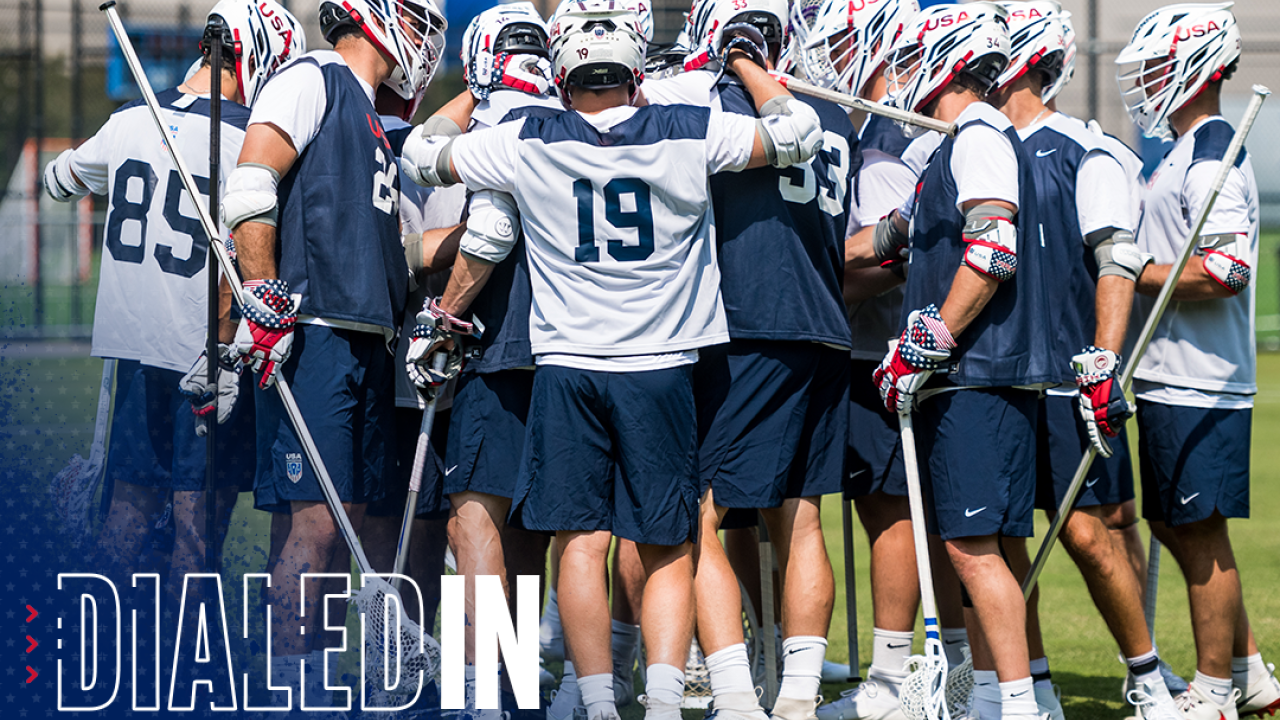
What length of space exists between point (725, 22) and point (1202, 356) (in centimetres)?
207

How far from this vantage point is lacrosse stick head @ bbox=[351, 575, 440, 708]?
412 centimetres

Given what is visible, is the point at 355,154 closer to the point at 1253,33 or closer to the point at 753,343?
the point at 753,343

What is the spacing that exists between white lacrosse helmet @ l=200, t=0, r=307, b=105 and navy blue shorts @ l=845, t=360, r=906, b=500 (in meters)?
2.36

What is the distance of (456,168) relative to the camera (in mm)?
3906

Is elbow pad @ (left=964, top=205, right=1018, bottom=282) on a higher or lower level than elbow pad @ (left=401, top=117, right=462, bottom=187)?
lower

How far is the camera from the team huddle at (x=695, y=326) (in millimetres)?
3850

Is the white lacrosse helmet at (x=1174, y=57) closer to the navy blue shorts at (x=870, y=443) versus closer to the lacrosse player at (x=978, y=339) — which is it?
the lacrosse player at (x=978, y=339)

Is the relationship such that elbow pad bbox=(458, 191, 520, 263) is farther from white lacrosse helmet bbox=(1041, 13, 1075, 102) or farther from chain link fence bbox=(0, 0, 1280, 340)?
white lacrosse helmet bbox=(1041, 13, 1075, 102)

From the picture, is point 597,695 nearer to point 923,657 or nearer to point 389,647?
point 389,647

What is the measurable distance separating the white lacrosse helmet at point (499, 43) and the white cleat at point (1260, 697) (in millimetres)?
3422

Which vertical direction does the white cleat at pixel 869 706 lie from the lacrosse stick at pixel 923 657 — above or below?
below

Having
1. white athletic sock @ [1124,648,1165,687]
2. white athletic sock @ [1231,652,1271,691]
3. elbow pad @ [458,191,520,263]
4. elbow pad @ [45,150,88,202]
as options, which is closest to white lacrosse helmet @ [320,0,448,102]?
elbow pad @ [458,191,520,263]

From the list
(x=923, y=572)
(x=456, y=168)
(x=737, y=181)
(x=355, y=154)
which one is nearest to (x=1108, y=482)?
(x=923, y=572)

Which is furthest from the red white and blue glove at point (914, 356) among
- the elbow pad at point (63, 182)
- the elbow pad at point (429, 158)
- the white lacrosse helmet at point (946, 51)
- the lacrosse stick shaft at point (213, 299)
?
the elbow pad at point (63, 182)
